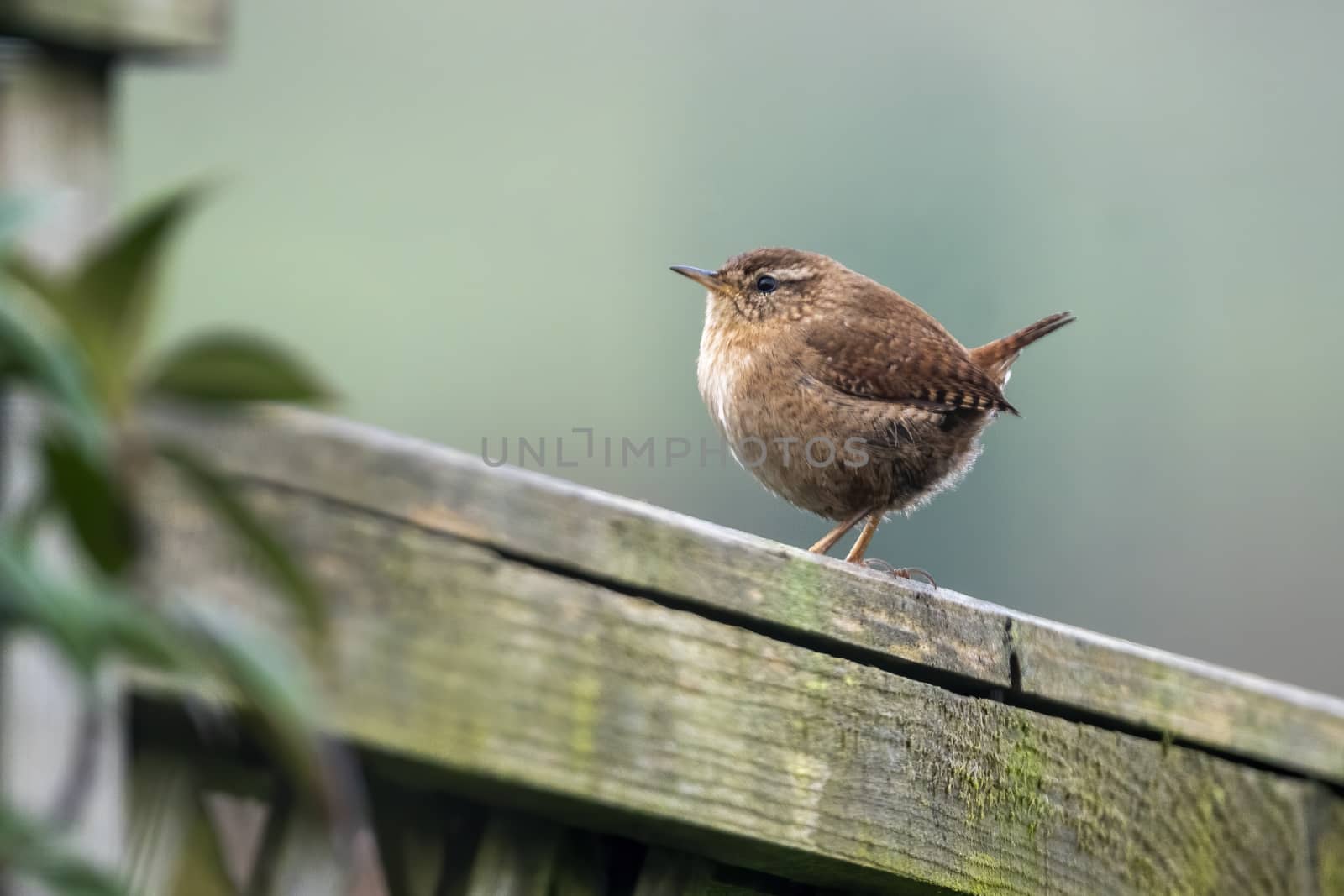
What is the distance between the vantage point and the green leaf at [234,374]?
0.74m

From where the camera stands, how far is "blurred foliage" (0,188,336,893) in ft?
2.35

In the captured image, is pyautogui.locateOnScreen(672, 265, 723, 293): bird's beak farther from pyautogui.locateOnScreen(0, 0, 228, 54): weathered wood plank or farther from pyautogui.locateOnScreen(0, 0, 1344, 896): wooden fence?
pyautogui.locateOnScreen(0, 0, 228, 54): weathered wood plank

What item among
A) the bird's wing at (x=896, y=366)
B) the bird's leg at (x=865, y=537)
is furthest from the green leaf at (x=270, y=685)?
the bird's wing at (x=896, y=366)

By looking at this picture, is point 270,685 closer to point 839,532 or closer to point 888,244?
point 839,532

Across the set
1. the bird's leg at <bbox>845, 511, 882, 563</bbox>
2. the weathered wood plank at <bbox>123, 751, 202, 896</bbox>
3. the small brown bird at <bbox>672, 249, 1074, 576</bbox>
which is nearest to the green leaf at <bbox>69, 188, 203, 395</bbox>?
the weathered wood plank at <bbox>123, 751, 202, 896</bbox>

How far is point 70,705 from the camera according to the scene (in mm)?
899

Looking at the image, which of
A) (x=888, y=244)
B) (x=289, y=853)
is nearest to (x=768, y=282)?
(x=289, y=853)

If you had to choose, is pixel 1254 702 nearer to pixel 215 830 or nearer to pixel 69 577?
pixel 215 830

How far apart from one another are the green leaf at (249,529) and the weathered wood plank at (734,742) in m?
0.13

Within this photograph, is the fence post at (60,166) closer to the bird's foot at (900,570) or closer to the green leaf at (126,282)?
the green leaf at (126,282)

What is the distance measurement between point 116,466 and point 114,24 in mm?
267

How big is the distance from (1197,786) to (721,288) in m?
2.65

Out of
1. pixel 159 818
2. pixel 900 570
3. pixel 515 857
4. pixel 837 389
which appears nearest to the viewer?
pixel 159 818

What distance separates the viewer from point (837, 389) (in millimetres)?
3740
